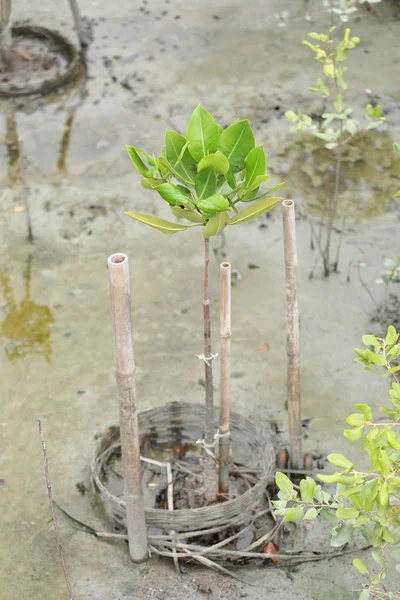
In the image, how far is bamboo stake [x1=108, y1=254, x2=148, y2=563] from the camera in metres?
2.28

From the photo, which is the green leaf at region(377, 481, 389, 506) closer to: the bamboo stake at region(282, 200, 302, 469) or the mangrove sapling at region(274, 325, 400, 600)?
the mangrove sapling at region(274, 325, 400, 600)

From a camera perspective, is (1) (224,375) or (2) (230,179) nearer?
(2) (230,179)

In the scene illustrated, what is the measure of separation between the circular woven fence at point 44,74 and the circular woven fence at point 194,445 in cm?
314

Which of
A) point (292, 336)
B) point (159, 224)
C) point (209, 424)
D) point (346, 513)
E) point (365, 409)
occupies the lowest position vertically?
point (209, 424)

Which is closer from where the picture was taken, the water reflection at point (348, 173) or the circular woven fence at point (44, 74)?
the water reflection at point (348, 173)

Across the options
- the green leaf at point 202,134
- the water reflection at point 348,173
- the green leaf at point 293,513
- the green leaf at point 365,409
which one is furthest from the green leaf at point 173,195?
the water reflection at point 348,173

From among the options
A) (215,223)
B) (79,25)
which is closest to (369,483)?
(215,223)

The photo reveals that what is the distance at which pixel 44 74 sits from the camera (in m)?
5.81

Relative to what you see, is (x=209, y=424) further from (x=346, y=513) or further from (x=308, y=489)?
(x=346, y=513)

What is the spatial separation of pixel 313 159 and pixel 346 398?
1952mm

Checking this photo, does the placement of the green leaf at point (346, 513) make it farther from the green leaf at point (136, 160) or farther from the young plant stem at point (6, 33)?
the young plant stem at point (6, 33)

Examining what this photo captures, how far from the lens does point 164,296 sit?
4.05 metres

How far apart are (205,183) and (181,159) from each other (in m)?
0.11

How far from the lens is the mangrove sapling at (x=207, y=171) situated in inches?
85.4
